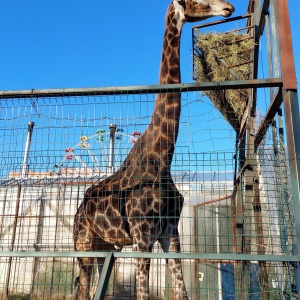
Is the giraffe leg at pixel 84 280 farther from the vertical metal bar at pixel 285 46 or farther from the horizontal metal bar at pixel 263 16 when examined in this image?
the horizontal metal bar at pixel 263 16

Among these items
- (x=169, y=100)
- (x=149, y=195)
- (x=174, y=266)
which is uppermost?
(x=169, y=100)

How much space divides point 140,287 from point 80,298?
1.76 m

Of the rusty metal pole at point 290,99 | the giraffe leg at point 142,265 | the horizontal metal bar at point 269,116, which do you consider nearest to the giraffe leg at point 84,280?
the giraffe leg at point 142,265

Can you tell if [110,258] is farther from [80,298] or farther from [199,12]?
[199,12]

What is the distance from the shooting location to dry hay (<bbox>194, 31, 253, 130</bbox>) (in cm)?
672

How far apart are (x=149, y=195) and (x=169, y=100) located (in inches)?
54.0

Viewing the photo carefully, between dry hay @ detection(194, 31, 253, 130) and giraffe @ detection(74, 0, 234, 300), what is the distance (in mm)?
1390

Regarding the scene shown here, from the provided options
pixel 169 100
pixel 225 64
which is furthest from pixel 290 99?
pixel 225 64

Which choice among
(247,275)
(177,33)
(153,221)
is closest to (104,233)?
(153,221)

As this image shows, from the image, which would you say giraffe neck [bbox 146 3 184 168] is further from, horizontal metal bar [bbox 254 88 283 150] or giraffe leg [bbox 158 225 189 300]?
horizontal metal bar [bbox 254 88 283 150]

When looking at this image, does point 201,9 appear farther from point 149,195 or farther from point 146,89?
point 149,195


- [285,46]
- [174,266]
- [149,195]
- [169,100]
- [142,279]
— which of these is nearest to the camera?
[285,46]

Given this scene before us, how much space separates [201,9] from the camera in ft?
17.8

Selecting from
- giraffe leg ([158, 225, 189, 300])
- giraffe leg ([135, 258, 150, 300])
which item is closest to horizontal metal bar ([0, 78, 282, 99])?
giraffe leg ([158, 225, 189, 300])
